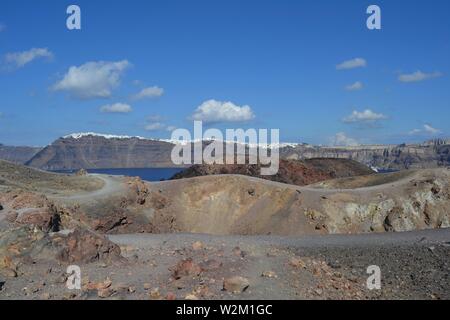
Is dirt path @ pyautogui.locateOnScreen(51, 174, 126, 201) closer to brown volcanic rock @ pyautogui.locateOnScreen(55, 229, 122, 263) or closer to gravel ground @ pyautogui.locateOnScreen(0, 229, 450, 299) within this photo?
gravel ground @ pyautogui.locateOnScreen(0, 229, 450, 299)

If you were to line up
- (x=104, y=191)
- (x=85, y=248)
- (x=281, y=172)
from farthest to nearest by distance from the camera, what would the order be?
1. (x=281, y=172)
2. (x=104, y=191)
3. (x=85, y=248)

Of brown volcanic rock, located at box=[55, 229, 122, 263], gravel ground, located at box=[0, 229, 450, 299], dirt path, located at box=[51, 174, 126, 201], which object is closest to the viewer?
gravel ground, located at box=[0, 229, 450, 299]

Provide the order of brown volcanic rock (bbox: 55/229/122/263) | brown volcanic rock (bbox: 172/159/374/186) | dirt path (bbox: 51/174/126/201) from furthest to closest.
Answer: brown volcanic rock (bbox: 172/159/374/186)
dirt path (bbox: 51/174/126/201)
brown volcanic rock (bbox: 55/229/122/263)

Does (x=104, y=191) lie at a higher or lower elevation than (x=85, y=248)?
higher

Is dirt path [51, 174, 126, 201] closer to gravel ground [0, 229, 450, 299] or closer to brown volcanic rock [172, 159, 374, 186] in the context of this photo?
gravel ground [0, 229, 450, 299]

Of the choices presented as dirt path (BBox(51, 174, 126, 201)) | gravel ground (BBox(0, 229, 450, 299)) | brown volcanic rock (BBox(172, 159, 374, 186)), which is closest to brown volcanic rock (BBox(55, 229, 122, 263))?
gravel ground (BBox(0, 229, 450, 299))

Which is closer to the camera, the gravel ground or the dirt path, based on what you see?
the gravel ground

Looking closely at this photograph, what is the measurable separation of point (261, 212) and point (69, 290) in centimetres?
2662

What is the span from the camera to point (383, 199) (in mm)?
38281

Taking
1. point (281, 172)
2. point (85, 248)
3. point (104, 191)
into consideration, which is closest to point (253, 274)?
point (85, 248)

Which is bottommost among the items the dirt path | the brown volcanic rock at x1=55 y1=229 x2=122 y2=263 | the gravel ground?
the gravel ground

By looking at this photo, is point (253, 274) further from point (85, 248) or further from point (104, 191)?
point (104, 191)

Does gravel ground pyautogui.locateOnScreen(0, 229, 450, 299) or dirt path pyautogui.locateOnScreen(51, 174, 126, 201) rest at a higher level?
dirt path pyautogui.locateOnScreen(51, 174, 126, 201)

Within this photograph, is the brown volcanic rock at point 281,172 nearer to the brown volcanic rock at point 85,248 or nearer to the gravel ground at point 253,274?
the gravel ground at point 253,274
